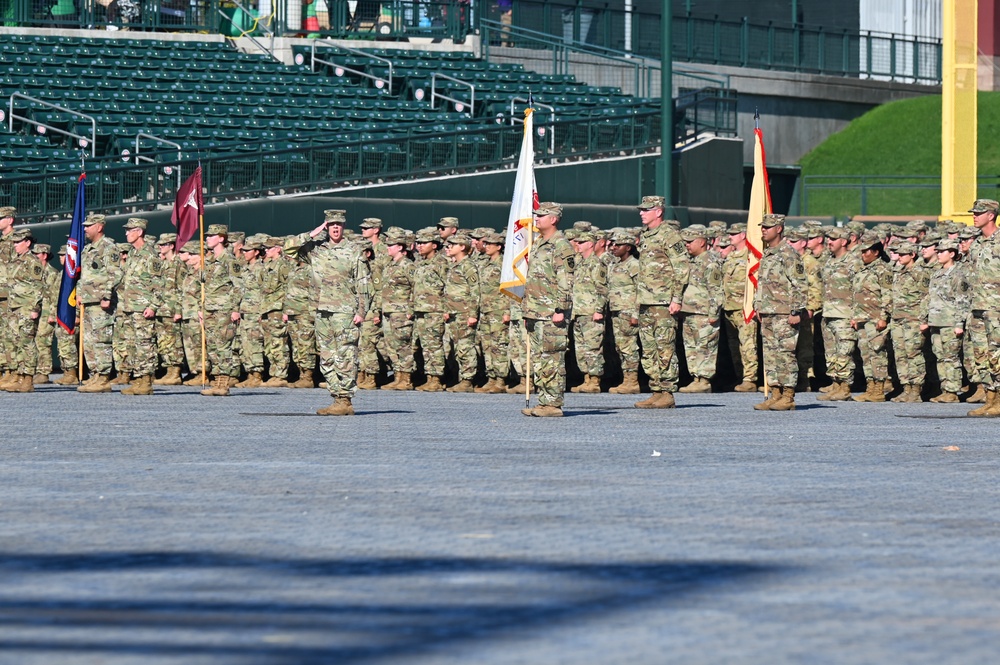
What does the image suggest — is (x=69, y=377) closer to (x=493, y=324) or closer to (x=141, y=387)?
(x=141, y=387)

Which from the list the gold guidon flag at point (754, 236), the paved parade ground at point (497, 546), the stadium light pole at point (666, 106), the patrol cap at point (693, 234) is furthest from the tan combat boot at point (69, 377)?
the stadium light pole at point (666, 106)

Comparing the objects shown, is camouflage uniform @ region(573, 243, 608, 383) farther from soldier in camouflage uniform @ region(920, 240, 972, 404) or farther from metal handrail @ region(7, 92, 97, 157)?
metal handrail @ region(7, 92, 97, 157)

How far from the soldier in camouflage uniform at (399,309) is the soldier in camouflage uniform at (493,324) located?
926 mm

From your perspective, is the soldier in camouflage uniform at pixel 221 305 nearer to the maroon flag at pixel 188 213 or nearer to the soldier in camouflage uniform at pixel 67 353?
the maroon flag at pixel 188 213

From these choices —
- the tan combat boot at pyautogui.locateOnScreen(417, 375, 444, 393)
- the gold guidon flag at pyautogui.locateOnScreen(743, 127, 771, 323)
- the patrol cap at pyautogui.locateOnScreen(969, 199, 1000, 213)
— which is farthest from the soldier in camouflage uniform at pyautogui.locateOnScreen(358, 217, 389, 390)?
the patrol cap at pyautogui.locateOnScreen(969, 199, 1000, 213)

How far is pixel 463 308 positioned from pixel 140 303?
390 cm

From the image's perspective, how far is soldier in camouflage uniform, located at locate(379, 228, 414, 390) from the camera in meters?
24.6

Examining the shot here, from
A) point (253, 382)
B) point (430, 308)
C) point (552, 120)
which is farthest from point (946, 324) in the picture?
point (552, 120)

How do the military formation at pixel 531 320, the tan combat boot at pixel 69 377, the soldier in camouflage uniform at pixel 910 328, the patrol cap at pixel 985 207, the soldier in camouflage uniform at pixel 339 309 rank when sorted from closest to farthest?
the soldier in camouflage uniform at pixel 339 309
the patrol cap at pixel 985 207
the military formation at pixel 531 320
the soldier in camouflage uniform at pixel 910 328
the tan combat boot at pixel 69 377

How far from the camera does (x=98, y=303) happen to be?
22906 mm

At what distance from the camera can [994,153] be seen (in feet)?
144

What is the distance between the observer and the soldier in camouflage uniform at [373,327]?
978 inches

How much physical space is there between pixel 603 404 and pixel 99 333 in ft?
19.6

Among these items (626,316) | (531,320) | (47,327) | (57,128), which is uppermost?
(57,128)
